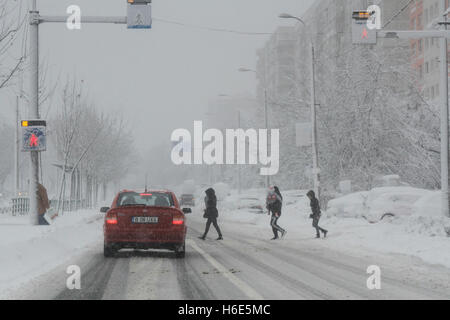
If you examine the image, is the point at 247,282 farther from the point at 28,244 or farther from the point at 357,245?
the point at 357,245

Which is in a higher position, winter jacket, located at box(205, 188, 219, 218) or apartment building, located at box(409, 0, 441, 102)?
apartment building, located at box(409, 0, 441, 102)

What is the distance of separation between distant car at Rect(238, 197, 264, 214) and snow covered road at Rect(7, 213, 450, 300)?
88.0 ft

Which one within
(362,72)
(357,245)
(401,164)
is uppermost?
(362,72)

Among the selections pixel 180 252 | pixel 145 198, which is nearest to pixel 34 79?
pixel 145 198

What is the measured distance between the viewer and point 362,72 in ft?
130

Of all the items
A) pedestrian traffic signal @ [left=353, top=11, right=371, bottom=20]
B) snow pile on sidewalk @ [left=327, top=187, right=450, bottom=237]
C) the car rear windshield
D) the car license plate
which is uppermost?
pedestrian traffic signal @ [left=353, top=11, right=371, bottom=20]

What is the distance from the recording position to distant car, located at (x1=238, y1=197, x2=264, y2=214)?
43.7m

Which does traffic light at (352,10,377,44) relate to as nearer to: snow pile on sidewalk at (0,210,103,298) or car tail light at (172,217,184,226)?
car tail light at (172,217,184,226)

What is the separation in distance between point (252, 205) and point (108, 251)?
97.2 ft

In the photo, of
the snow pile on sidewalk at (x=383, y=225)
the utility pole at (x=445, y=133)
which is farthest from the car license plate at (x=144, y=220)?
the utility pole at (x=445, y=133)

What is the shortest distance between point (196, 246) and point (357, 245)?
4427 millimetres

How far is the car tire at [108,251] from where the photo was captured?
1462 centimetres
